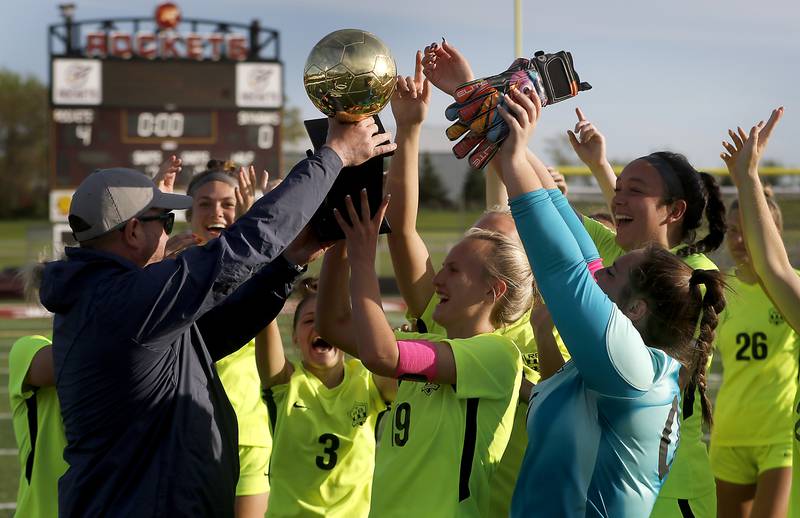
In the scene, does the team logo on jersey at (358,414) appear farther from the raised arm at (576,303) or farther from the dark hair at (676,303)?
the raised arm at (576,303)

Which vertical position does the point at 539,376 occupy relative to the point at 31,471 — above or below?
above

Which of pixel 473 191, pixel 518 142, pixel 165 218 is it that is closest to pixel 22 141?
pixel 473 191

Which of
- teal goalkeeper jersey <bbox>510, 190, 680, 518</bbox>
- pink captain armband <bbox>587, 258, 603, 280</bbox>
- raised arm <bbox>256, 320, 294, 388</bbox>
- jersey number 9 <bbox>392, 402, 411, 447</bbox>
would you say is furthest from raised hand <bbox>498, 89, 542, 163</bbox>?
raised arm <bbox>256, 320, 294, 388</bbox>

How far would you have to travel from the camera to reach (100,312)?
259 cm

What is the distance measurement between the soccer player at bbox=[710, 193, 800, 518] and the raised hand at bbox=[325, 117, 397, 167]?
2713 millimetres

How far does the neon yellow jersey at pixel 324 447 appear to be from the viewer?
12.9ft

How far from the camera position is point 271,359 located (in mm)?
4066

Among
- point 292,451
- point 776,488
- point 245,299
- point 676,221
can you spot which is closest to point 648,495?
point 245,299

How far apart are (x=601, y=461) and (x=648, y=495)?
16cm

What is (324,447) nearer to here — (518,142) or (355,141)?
(355,141)

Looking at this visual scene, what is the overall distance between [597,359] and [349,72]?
1.05m

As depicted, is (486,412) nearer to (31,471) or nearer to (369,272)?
(369,272)

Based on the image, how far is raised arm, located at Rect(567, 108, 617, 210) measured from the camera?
169 inches

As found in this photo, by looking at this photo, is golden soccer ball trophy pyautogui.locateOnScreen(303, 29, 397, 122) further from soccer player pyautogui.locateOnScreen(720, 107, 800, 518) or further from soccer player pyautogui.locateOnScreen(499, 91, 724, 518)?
soccer player pyautogui.locateOnScreen(720, 107, 800, 518)
